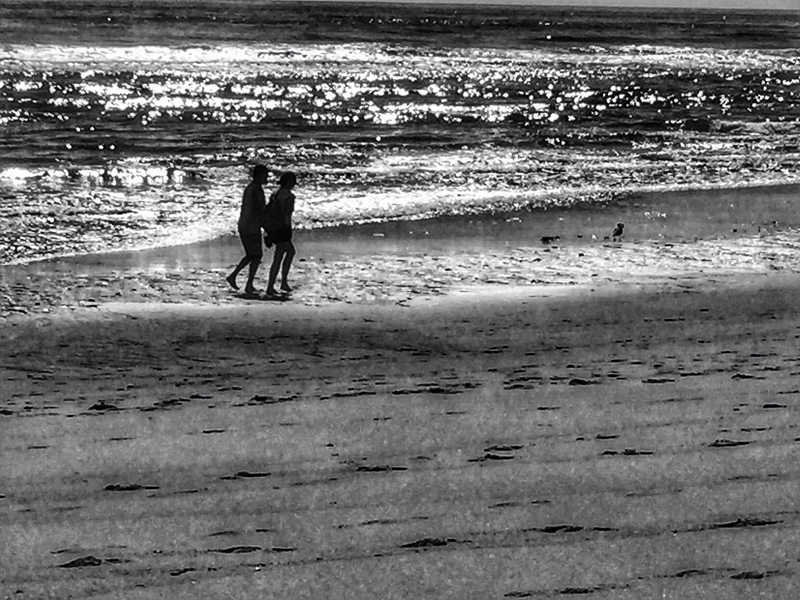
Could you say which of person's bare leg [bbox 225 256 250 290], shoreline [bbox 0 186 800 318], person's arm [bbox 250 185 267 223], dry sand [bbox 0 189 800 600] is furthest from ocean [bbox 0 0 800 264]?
dry sand [bbox 0 189 800 600]

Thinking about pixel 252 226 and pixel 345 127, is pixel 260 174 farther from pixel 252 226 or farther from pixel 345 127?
pixel 345 127

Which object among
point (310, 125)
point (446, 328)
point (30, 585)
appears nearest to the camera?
point (30, 585)

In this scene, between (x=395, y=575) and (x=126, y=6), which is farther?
(x=126, y=6)

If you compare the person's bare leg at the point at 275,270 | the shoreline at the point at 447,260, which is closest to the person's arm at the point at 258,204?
the person's bare leg at the point at 275,270

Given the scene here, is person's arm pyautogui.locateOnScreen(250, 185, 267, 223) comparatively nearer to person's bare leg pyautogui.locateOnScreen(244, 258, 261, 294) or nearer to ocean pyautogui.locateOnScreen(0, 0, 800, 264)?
person's bare leg pyautogui.locateOnScreen(244, 258, 261, 294)

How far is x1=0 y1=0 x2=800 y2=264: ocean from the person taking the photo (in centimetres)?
1703

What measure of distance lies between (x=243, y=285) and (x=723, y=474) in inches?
250

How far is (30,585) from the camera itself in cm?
391

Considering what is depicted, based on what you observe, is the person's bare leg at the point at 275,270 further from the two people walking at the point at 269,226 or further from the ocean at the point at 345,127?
the ocean at the point at 345,127

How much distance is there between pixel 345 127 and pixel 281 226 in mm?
22614

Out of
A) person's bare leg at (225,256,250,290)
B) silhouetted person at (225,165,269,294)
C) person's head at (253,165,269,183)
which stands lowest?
person's bare leg at (225,256,250,290)

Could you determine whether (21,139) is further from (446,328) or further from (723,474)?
(723,474)

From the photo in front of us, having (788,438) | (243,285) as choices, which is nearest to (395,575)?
(788,438)

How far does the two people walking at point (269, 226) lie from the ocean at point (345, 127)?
3130mm
